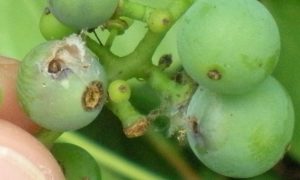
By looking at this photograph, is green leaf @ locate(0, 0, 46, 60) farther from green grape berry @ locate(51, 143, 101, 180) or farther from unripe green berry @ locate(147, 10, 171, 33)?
unripe green berry @ locate(147, 10, 171, 33)

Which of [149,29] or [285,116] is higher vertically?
[149,29]

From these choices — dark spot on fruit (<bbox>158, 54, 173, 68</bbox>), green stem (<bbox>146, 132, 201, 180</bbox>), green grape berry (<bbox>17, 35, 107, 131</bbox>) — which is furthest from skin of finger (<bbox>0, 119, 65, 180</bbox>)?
green stem (<bbox>146, 132, 201, 180</bbox>)

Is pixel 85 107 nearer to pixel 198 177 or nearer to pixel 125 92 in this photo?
pixel 125 92

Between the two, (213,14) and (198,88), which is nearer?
(213,14)

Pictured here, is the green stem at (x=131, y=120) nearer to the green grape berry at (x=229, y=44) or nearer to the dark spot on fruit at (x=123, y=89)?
the dark spot on fruit at (x=123, y=89)

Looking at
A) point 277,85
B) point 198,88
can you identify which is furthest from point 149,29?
point 277,85

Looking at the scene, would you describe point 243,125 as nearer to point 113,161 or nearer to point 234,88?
point 234,88

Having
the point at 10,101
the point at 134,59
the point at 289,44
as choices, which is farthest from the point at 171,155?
the point at 134,59

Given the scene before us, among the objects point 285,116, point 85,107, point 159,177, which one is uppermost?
point 85,107

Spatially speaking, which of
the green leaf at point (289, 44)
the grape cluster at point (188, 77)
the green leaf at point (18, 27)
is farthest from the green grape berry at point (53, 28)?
the green leaf at point (18, 27)
